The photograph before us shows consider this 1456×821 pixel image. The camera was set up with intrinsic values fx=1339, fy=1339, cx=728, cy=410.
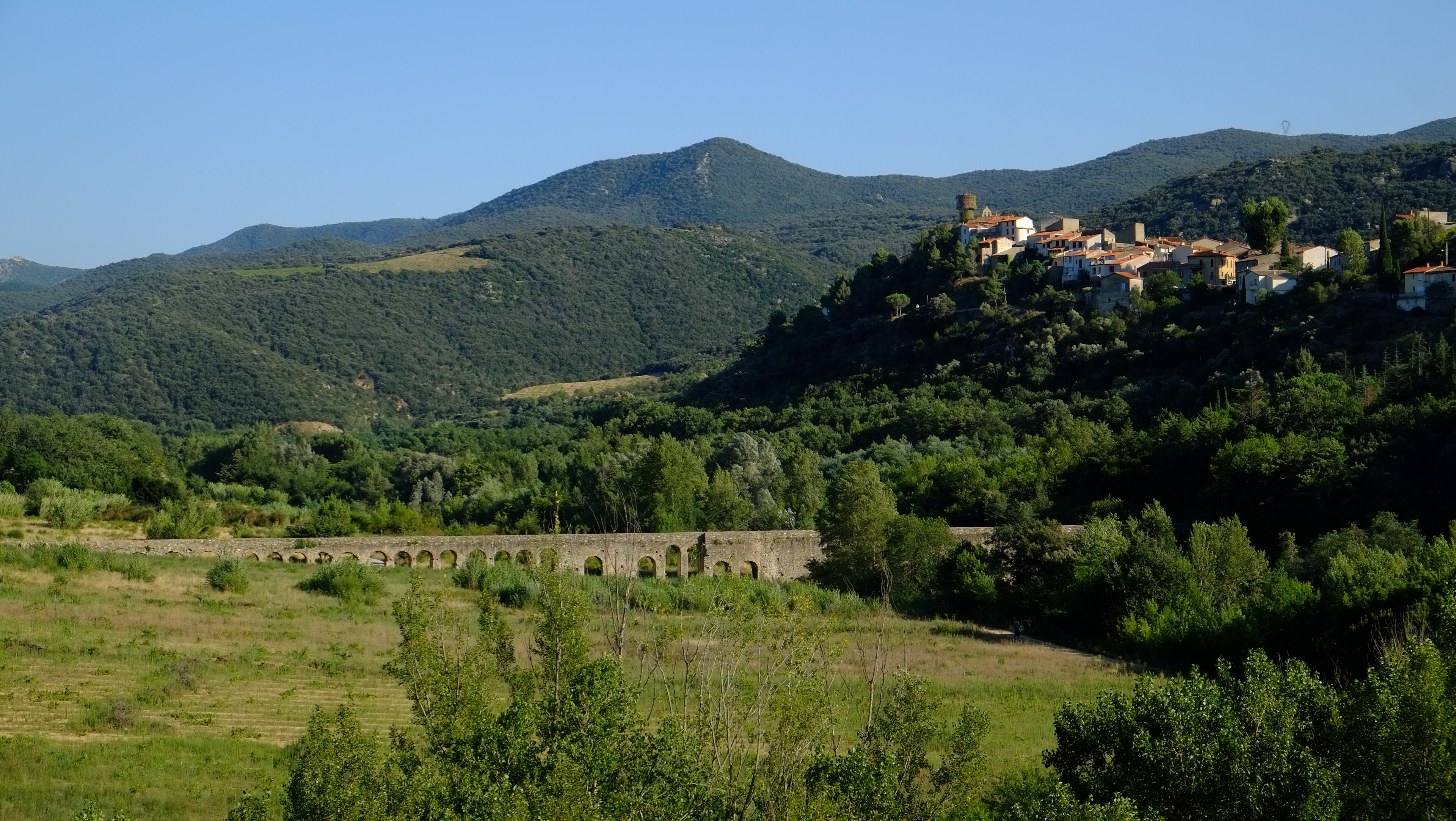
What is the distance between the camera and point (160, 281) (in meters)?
114

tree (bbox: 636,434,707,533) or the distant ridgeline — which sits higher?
the distant ridgeline

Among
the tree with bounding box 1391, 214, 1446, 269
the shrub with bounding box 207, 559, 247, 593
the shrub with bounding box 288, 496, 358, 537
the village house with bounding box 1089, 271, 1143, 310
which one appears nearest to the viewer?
the shrub with bounding box 207, 559, 247, 593

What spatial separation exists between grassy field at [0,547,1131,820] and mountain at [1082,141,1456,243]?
5453 centimetres

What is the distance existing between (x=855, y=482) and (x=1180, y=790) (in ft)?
81.0

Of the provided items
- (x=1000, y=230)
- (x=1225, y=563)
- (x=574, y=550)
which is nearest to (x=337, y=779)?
(x=1225, y=563)

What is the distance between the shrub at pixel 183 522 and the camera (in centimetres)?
3644

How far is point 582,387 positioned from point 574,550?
64.0 meters

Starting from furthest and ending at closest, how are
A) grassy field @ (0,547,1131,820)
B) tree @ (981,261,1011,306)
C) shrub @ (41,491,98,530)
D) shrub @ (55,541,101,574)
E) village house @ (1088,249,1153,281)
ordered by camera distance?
tree @ (981,261,1011,306) → village house @ (1088,249,1153,281) → shrub @ (41,491,98,530) → shrub @ (55,541,101,574) → grassy field @ (0,547,1131,820)

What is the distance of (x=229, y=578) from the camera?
29375 mm

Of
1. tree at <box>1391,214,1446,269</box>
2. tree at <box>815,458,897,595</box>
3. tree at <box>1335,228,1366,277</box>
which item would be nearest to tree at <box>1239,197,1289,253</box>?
tree at <box>1335,228,1366,277</box>

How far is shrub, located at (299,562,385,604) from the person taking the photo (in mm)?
30031

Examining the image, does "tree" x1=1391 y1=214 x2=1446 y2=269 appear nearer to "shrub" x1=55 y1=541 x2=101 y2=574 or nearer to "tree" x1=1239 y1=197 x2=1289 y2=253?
"tree" x1=1239 y1=197 x2=1289 y2=253

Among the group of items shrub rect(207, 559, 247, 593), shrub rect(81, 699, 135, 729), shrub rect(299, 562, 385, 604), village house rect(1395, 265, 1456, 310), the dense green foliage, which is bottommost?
shrub rect(299, 562, 385, 604)

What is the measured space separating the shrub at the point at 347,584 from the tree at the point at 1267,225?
45.1 metres
